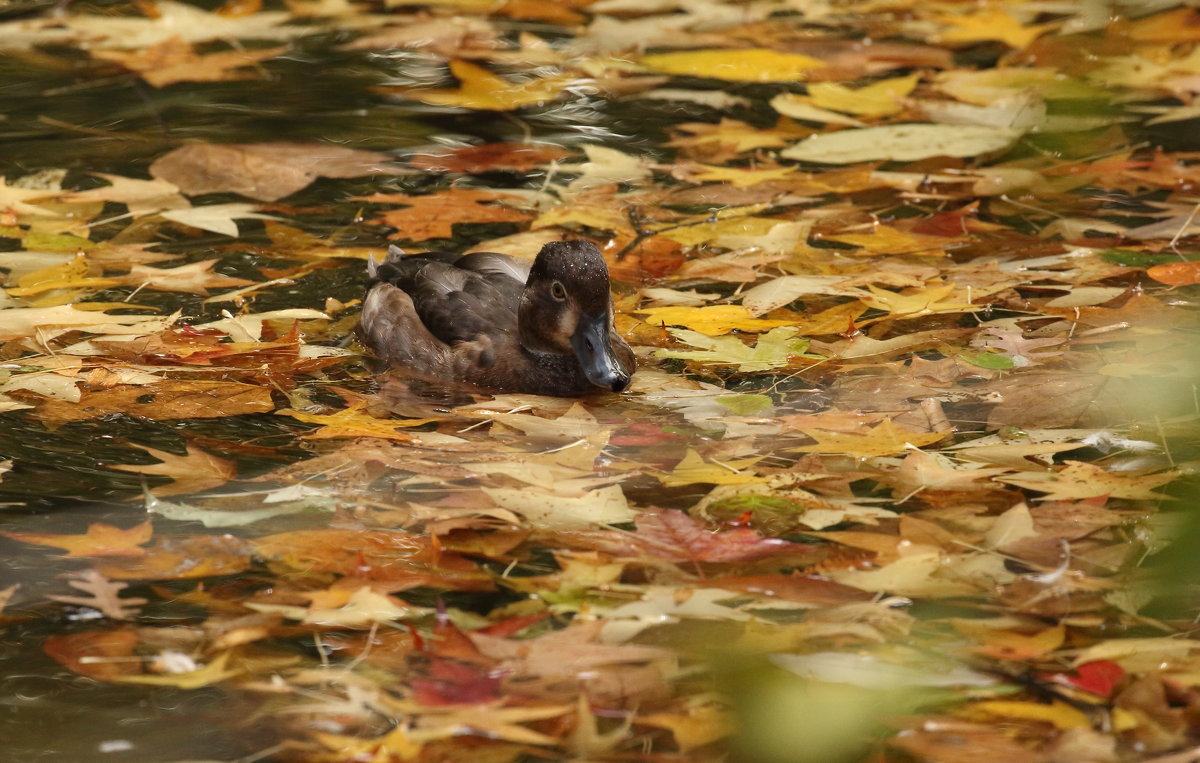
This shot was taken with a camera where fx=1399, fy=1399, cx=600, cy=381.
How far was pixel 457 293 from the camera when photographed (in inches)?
205

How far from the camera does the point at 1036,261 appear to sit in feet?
18.2

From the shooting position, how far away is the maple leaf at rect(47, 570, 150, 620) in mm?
3229

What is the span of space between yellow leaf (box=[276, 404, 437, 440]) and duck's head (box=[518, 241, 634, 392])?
602mm

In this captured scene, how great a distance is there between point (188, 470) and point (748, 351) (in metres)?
1.91

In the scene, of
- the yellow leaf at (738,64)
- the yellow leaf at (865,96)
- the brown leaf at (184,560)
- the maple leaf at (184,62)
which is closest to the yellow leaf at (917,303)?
the yellow leaf at (865,96)

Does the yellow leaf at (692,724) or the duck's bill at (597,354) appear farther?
the duck's bill at (597,354)

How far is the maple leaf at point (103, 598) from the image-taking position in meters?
3.23

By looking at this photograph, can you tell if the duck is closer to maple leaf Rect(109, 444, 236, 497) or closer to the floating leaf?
maple leaf Rect(109, 444, 236, 497)

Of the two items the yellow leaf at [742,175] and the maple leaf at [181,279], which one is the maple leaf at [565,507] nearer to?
the maple leaf at [181,279]

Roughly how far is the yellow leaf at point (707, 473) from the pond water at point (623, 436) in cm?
2

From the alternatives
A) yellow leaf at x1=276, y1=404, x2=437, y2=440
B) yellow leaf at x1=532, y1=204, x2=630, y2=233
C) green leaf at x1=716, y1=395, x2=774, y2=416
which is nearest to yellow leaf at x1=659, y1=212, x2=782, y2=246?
yellow leaf at x1=532, y1=204, x2=630, y2=233

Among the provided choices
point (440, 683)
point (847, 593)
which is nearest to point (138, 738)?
point (440, 683)

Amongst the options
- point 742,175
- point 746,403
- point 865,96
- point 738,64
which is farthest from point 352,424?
point 738,64

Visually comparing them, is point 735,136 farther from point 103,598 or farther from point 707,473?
point 103,598
